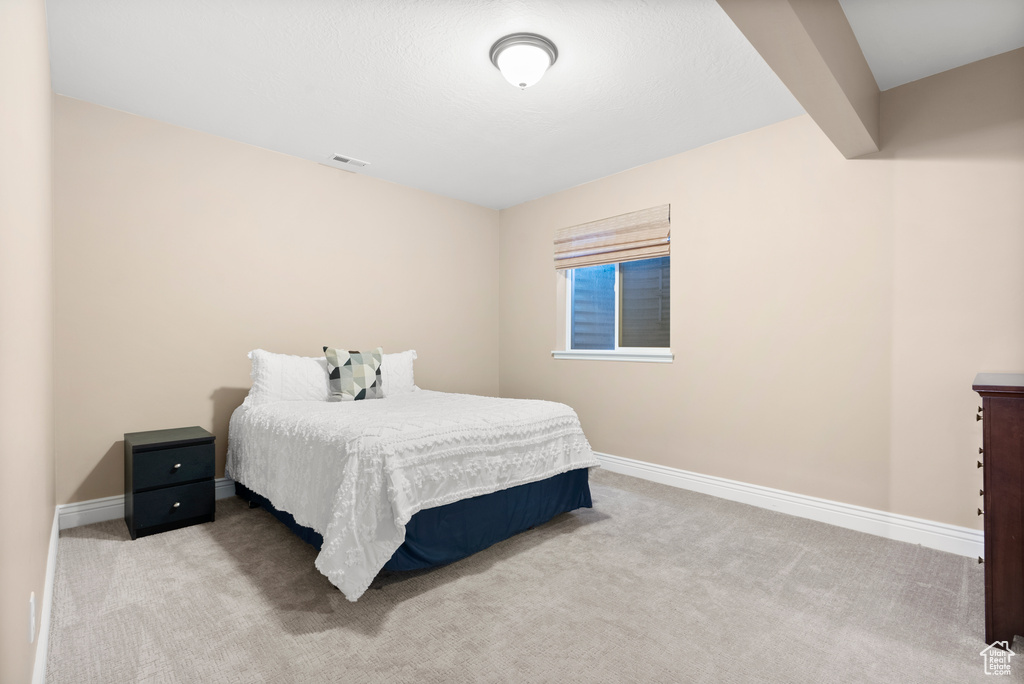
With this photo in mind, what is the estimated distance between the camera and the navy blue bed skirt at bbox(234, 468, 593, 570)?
2.19 metres

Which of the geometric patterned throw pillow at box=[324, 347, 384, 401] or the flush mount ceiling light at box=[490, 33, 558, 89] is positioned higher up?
the flush mount ceiling light at box=[490, 33, 558, 89]

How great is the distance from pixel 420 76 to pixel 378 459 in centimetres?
196

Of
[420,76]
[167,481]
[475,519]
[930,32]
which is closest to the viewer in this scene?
[930,32]

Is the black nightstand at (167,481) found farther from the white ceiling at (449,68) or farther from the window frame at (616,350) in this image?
the window frame at (616,350)

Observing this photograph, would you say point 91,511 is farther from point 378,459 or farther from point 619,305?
point 619,305

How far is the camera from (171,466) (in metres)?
2.70

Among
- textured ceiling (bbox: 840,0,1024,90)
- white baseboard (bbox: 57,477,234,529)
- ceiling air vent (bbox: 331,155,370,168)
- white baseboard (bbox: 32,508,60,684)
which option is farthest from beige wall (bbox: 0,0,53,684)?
textured ceiling (bbox: 840,0,1024,90)

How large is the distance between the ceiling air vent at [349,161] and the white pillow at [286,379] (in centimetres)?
154

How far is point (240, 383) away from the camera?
11.4 feet

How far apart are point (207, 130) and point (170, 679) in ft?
10.4

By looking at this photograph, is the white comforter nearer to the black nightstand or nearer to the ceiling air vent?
the black nightstand

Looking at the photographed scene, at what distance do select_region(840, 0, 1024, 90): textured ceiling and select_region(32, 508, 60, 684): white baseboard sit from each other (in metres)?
3.74

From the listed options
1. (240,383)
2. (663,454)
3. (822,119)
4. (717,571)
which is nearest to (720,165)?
(822,119)

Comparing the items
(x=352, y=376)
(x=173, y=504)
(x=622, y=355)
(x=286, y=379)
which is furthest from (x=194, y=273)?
(x=622, y=355)
